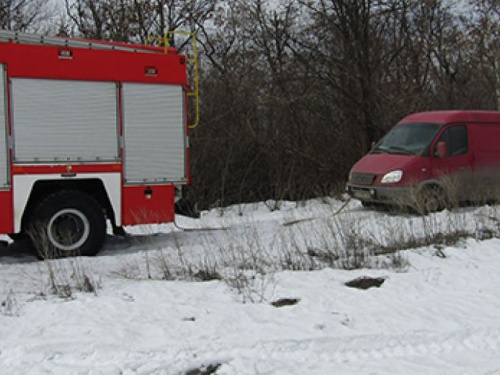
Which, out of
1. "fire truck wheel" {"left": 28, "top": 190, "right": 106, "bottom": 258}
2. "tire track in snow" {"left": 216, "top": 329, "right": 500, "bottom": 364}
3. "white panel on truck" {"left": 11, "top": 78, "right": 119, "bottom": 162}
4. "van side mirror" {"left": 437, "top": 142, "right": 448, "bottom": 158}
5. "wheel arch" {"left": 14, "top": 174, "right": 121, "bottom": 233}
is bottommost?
"tire track in snow" {"left": 216, "top": 329, "right": 500, "bottom": 364}

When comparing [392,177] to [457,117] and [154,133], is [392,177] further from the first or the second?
[154,133]

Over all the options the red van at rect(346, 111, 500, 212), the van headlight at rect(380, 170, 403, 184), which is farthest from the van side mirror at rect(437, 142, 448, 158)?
the van headlight at rect(380, 170, 403, 184)

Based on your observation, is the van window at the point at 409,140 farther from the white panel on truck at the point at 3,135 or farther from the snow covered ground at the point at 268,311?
the white panel on truck at the point at 3,135

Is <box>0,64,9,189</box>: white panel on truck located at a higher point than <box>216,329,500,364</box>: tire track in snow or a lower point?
higher

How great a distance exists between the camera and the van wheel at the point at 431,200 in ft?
30.5

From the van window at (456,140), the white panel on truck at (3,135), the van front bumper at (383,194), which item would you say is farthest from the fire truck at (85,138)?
the van window at (456,140)

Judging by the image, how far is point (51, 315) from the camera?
5254 millimetres

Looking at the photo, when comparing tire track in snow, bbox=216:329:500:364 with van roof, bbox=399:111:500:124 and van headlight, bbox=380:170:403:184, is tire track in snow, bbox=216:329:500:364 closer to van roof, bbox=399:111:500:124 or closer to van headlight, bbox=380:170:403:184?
van headlight, bbox=380:170:403:184

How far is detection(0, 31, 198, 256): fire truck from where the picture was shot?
314 inches

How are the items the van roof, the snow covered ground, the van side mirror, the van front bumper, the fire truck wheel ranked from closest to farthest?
the snow covered ground → the fire truck wheel → the van front bumper → the van side mirror → the van roof

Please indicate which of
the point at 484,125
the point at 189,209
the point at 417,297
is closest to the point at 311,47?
the point at 484,125

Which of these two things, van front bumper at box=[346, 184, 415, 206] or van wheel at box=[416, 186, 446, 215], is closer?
van wheel at box=[416, 186, 446, 215]

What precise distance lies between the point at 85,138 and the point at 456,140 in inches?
274

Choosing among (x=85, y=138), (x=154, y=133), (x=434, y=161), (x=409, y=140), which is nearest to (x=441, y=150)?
(x=434, y=161)
